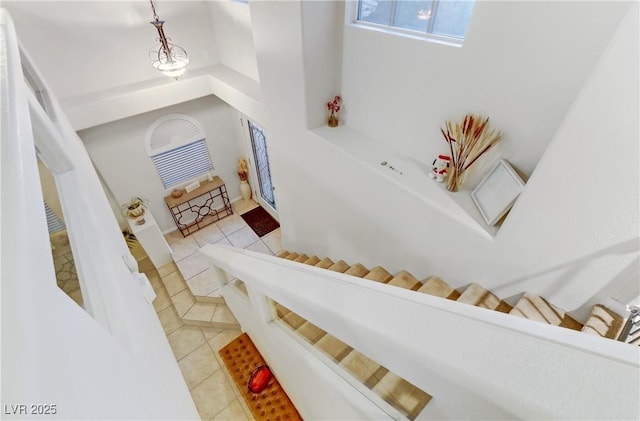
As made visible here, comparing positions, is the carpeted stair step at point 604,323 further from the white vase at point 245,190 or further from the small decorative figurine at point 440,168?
the white vase at point 245,190

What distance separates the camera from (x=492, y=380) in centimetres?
57

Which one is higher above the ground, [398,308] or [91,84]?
[398,308]

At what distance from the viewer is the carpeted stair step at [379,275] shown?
109 inches

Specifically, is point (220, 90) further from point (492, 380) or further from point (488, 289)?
point (492, 380)

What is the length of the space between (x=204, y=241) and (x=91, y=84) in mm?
2874

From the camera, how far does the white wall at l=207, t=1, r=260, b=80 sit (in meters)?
3.91

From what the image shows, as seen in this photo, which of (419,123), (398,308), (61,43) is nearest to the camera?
(398,308)

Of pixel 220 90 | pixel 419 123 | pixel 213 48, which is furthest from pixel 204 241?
pixel 419 123

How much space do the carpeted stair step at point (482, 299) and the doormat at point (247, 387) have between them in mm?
2152

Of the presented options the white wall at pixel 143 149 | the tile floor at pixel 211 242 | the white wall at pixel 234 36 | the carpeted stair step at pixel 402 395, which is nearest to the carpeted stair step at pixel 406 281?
the carpeted stair step at pixel 402 395

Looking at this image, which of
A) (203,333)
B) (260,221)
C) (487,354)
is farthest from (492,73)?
(260,221)

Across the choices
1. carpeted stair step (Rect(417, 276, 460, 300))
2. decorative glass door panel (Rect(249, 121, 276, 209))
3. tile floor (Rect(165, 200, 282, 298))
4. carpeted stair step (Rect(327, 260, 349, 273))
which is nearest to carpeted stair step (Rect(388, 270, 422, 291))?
carpeted stair step (Rect(417, 276, 460, 300))

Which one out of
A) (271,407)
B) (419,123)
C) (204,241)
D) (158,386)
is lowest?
(204,241)

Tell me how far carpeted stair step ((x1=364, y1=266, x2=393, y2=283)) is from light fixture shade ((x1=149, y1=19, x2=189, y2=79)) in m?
3.34
